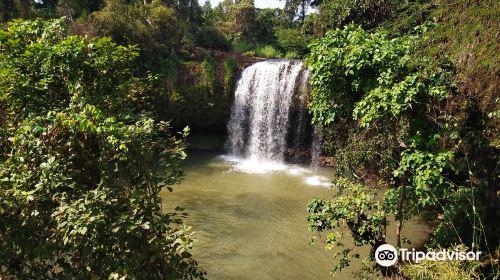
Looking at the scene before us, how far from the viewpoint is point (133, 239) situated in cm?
305

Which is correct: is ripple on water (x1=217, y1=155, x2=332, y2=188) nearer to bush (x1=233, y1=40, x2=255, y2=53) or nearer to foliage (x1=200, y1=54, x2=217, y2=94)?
foliage (x1=200, y1=54, x2=217, y2=94)

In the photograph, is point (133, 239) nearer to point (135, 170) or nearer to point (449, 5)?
point (135, 170)

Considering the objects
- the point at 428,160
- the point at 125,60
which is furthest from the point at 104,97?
the point at 428,160

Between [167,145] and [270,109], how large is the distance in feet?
45.6

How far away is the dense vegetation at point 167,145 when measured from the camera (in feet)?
9.96

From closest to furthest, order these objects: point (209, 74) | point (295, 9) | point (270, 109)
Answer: point (270, 109)
point (209, 74)
point (295, 9)

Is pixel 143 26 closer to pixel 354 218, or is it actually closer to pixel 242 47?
pixel 242 47

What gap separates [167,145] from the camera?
12.1 feet

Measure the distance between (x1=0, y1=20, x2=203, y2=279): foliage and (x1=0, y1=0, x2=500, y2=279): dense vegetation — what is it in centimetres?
1

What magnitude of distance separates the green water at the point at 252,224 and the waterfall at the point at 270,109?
2.56 meters

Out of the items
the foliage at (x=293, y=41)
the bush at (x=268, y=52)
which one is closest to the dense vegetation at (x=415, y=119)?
the foliage at (x=293, y=41)

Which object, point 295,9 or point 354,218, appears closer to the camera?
point 354,218

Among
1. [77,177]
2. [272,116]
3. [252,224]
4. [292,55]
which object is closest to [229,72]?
[272,116]

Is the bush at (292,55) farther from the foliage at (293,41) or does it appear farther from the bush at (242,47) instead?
the bush at (242,47)
